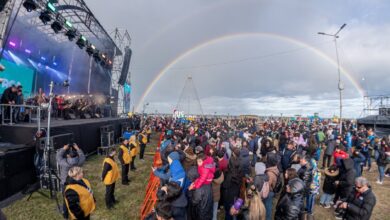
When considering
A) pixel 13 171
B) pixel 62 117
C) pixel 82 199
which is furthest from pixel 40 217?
pixel 62 117

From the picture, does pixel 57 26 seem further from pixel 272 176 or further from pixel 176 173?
pixel 272 176

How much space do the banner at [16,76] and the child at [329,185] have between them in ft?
69.9

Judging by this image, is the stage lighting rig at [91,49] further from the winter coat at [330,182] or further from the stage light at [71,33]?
the winter coat at [330,182]

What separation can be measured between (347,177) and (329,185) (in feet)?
2.65

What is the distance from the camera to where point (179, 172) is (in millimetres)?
4582

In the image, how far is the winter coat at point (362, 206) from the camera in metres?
3.91

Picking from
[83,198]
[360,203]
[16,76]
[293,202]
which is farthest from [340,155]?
[16,76]

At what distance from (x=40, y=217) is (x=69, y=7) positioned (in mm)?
14549

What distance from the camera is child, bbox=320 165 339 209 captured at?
629cm

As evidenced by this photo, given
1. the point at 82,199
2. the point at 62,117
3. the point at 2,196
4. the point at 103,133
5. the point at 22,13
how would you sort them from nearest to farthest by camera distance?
the point at 82,199 < the point at 2,196 < the point at 103,133 < the point at 62,117 < the point at 22,13

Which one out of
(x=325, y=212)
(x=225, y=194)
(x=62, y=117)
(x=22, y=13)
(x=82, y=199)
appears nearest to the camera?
(x=82, y=199)

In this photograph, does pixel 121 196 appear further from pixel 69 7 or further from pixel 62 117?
pixel 69 7

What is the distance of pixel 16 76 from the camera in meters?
17.8

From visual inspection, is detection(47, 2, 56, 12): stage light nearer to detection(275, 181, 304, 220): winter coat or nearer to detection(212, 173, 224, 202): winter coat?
detection(212, 173, 224, 202): winter coat
